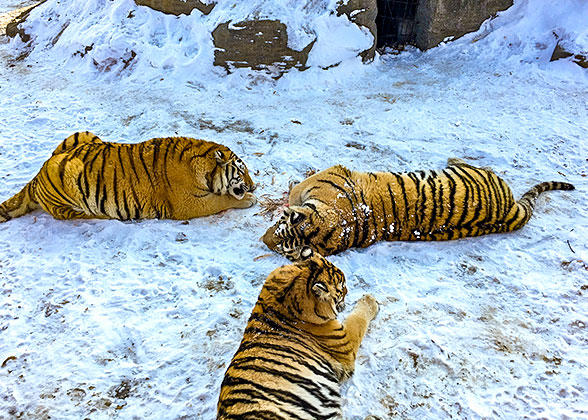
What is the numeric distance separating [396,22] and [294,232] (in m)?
5.71

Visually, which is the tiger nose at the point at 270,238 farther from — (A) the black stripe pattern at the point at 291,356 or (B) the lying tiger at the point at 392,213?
(A) the black stripe pattern at the point at 291,356

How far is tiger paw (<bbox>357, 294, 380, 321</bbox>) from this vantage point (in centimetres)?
313

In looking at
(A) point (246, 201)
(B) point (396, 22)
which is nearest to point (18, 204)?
(A) point (246, 201)

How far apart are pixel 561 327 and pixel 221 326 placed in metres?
2.48

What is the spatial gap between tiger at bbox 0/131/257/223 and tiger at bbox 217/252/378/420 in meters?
1.58

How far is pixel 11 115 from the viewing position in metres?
5.78

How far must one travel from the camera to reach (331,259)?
11.9 ft

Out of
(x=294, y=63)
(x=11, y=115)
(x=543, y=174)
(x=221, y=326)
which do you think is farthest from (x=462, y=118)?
(x=11, y=115)

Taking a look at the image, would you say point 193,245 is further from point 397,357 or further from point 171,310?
point 397,357

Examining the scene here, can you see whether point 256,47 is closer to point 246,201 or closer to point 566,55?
point 246,201

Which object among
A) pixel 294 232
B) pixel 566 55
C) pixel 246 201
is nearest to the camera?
pixel 294 232

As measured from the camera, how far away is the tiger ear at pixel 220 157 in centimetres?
400

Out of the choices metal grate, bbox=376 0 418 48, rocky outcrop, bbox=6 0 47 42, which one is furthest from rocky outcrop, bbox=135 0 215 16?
metal grate, bbox=376 0 418 48

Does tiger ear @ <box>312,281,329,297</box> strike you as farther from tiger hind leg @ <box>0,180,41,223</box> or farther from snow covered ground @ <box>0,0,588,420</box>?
tiger hind leg @ <box>0,180,41,223</box>
